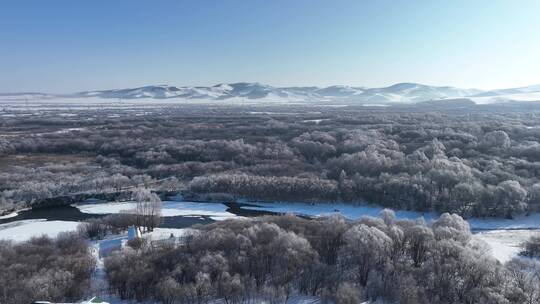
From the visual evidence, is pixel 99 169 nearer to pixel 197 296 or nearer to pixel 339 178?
pixel 339 178

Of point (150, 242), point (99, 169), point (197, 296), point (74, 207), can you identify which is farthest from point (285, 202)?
point (99, 169)

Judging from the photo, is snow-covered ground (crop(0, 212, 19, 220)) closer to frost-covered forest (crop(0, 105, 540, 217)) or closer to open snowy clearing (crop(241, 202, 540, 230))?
frost-covered forest (crop(0, 105, 540, 217))

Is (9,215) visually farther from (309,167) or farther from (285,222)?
(309,167)

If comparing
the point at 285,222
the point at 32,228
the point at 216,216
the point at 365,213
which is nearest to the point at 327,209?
the point at 365,213

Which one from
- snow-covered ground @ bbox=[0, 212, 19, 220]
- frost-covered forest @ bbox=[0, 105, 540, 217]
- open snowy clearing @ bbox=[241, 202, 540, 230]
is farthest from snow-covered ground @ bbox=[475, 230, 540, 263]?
snow-covered ground @ bbox=[0, 212, 19, 220]

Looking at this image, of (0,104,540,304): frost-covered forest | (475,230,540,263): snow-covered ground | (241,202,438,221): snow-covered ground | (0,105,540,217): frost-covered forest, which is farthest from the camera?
(0,105,540,217): frost-covered forest
